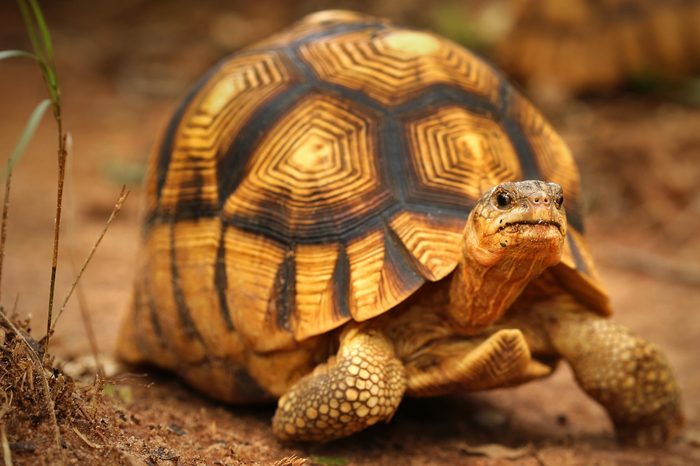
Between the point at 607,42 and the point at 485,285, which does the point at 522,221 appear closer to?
the point at 485,285

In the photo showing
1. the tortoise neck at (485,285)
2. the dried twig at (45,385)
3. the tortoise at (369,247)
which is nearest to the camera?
the dried twig at (45,385)

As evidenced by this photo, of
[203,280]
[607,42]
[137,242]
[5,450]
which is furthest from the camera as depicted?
[607,42]

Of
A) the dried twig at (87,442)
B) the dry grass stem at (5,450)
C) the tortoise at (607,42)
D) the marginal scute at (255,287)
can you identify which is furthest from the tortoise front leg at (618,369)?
the tortoise at (607,42)

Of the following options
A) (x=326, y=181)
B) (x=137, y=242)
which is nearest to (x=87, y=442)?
(x=326, y=181)

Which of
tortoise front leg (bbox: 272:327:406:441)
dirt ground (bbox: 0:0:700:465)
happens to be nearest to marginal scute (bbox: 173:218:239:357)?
dirt ground (bbox: 0:0:700:465)

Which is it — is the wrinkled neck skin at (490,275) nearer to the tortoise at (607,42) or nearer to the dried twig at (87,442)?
the dried twig at (87,442)

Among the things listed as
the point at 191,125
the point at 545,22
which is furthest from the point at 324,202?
the point at 545,22

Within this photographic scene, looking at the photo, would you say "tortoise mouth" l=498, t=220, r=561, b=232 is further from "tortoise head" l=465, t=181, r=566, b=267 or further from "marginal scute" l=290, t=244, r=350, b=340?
"marginal scute" l=290, t=244, r=350, b=340

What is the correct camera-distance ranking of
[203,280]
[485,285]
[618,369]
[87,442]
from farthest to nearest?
[203,280] < [618,369] < [485,285] < [87,442]
